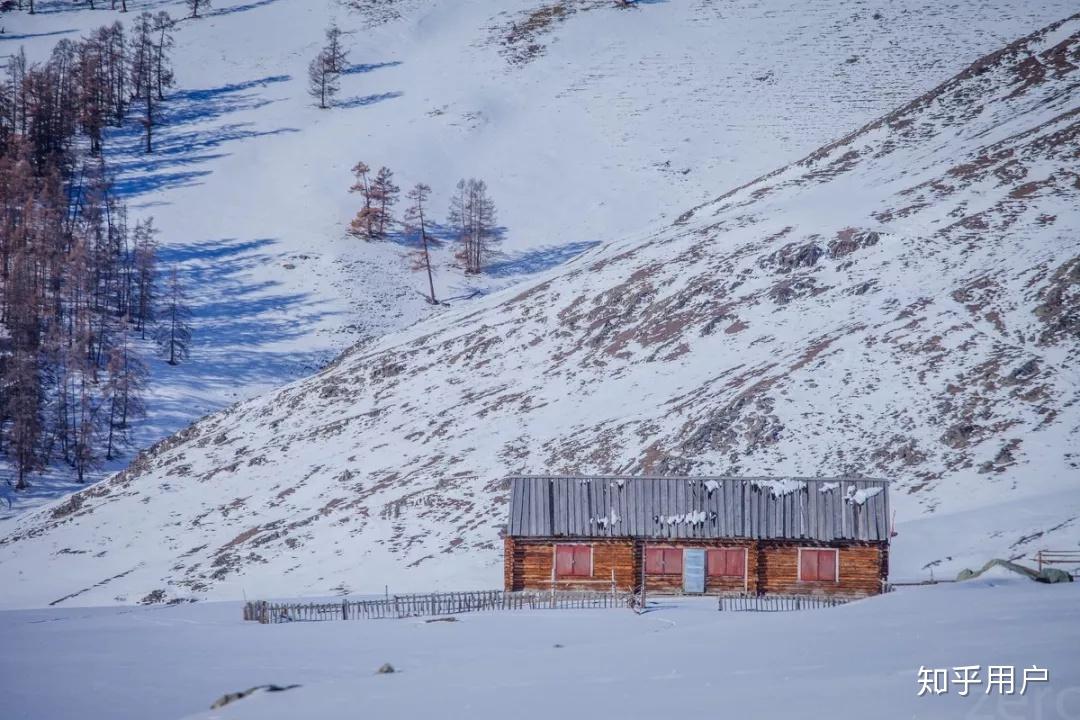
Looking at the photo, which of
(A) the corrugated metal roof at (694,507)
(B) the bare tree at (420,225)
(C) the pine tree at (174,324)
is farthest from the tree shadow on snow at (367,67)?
(A) the corrugated metal roof at (694,507)

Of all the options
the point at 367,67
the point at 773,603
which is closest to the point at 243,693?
the point at 773,603

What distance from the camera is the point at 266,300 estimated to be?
8581 centimetres

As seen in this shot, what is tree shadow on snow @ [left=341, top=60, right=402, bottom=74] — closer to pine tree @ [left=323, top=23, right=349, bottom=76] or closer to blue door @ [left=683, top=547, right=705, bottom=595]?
pine tree @ [left=323, top=23, right=349, bottom=76]

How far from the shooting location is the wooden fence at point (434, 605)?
3008 cm

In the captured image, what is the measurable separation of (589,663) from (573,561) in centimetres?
1579

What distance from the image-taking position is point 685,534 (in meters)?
33.9

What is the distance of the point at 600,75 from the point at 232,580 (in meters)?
93.3

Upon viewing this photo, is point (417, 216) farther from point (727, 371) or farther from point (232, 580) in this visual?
point (232, 580)

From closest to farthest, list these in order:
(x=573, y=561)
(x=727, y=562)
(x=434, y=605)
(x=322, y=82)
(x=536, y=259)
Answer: (x=434, y=605)
(x=727, y=562)
(x=573, y=561)
(x=536, y=259)
(x=322, y=82)

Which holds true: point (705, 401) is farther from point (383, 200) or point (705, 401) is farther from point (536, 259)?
point (383, 200)

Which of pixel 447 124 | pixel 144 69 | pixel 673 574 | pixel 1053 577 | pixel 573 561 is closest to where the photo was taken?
pixel 1053 577

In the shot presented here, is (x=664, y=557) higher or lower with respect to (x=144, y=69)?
lower

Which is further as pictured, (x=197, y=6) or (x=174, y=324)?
(x=197, y=6)

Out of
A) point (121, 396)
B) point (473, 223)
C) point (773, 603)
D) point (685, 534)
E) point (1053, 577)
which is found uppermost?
point (473, 223)
